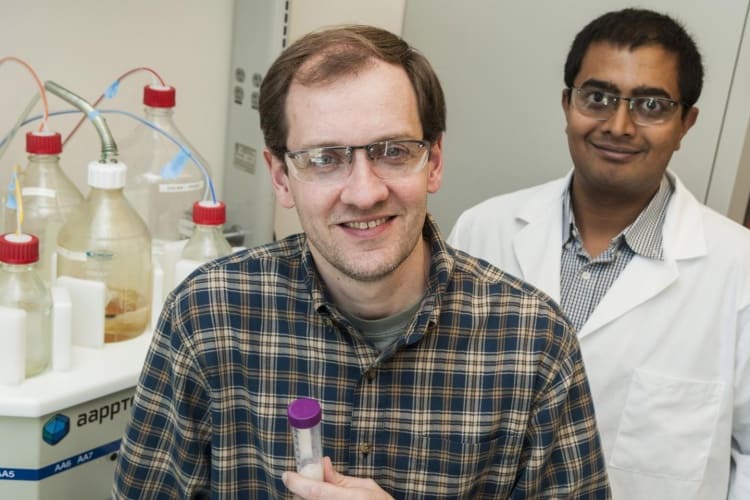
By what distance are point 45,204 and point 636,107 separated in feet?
3.10

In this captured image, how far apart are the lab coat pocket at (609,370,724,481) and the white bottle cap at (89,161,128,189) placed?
0.88 metres

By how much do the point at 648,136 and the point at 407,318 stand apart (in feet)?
1.81

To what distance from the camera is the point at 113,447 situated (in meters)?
1.28

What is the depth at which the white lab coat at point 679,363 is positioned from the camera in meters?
1.47

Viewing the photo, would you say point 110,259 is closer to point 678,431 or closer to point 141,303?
point 141,303

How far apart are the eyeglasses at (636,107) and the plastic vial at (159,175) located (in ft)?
2.25

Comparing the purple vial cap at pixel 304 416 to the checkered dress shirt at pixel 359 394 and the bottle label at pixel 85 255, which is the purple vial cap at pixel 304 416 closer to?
the checkered dress shirt at pixel 359 394

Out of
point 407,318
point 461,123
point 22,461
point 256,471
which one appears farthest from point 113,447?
point 461,123

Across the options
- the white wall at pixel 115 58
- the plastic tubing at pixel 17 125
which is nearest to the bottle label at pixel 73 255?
the plastic tubing at pixel 17 125

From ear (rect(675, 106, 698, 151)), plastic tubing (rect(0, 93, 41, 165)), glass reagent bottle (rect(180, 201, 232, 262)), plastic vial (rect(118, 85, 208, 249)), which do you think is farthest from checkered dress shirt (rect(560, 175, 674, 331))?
plastic tubing (rect(0, 93, 41, 165))

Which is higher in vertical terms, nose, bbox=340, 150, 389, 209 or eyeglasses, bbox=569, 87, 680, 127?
eyeglasses, bbox=569, 87, 680, 127

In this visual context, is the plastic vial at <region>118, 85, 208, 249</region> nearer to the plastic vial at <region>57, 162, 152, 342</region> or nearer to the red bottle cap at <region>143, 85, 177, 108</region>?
the red bottle cap at <region>143, 85, 177, 108</region>

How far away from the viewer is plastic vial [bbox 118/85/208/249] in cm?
156

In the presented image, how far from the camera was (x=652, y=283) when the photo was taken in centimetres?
148
